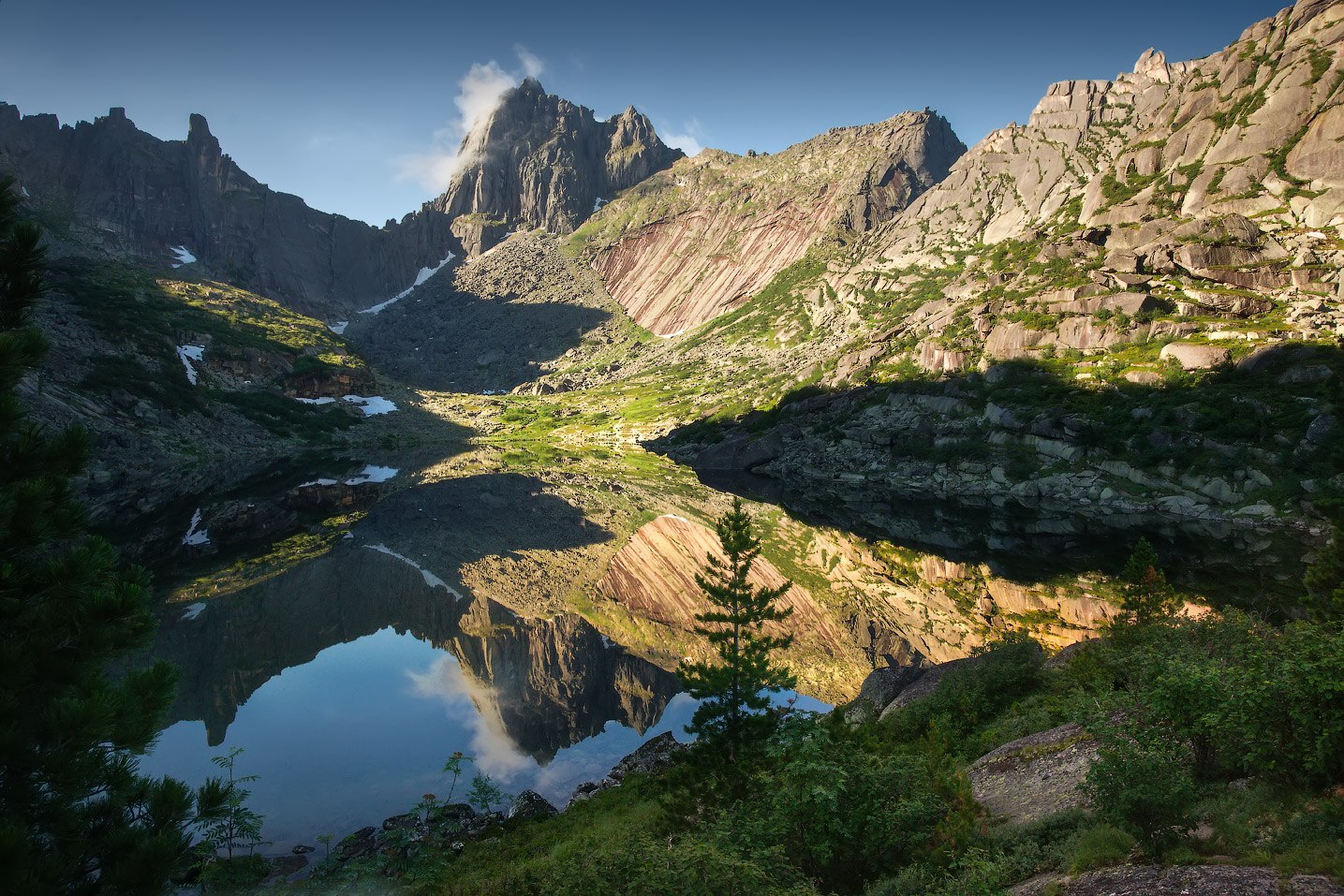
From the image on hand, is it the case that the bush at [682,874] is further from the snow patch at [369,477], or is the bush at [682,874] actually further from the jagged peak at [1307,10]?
the jagged peak at [1307,10]

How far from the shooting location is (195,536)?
2509 inches

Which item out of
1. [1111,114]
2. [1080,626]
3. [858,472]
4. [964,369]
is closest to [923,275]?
[1111,114]

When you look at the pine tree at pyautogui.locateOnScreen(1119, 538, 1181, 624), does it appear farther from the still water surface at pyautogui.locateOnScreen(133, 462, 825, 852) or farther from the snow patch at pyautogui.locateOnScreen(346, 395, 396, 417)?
the snow patch at pyautogui.locateOnScreen(346, 395, 396, 417)

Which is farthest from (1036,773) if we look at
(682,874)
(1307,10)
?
(1307,10)

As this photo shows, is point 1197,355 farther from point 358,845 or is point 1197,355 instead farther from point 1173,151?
point 358,845

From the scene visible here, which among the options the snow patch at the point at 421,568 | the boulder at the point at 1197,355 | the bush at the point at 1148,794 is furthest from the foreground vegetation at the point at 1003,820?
the boulder at the point at 1197,355

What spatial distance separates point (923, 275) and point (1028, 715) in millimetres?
164700

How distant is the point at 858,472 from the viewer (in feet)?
314

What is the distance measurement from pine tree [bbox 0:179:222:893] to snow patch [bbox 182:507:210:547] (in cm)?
6400

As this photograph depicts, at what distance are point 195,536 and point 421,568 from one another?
1031 inches

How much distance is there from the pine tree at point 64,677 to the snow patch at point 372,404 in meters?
171

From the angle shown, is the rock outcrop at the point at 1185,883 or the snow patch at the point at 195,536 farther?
the snow patch at the point at 195,536

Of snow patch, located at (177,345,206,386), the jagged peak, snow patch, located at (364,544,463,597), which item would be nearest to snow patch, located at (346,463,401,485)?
snow patch, located at (364,544,463,597)

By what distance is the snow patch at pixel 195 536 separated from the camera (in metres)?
61.5
